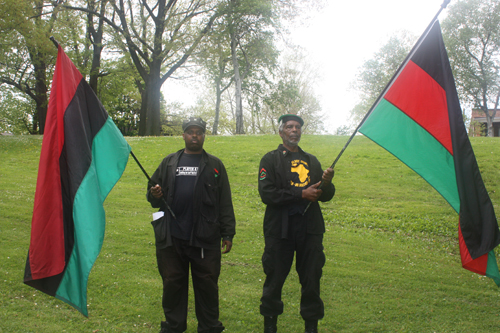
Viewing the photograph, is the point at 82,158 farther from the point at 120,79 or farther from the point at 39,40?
the point at 120,79

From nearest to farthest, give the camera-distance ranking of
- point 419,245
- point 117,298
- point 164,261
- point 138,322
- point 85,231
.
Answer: point 85,231
point 164,261
point 138,322
point 117,298
point 419,245

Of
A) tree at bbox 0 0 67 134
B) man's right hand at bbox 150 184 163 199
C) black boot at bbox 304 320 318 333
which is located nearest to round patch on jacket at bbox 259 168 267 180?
man's right hand at bbox 150 184 163 199

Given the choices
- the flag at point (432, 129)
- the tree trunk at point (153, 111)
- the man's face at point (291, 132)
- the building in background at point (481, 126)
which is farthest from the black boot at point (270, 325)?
the building in background at point (481, 126)

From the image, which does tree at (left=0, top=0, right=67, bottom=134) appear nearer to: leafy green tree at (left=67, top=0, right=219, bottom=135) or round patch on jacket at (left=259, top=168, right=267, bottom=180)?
leafy green tree at (left=67, top=0, right=219, bottom=135)

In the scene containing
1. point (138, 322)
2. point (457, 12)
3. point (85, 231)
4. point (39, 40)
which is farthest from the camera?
point (457, 12)

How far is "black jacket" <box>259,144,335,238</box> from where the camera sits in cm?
414

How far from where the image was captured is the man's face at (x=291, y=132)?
439 cm

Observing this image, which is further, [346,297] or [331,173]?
[346,297]

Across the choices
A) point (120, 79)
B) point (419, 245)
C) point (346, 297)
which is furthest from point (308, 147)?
point (120, 79)

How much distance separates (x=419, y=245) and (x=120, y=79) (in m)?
35.1

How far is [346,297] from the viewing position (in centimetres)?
561

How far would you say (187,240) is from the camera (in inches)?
163

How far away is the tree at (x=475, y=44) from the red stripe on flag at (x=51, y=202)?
40391mm

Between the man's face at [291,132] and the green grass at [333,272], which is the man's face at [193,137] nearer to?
the man's face at [291,132]
